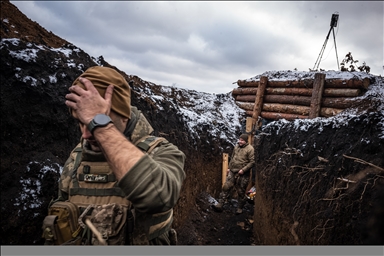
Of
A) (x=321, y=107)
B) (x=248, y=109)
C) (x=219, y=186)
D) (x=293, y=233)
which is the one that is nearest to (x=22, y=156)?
(x=293, y=233)

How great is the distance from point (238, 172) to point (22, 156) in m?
6.14

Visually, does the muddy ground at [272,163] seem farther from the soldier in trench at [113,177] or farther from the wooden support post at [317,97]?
the wooden support post at [317,97]

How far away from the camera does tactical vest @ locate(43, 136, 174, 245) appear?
157 cm

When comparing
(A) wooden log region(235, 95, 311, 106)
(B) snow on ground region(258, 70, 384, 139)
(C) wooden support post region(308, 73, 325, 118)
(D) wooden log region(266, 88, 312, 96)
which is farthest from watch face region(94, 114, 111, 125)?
(D) wooden log region(266, 88, 312, 96)

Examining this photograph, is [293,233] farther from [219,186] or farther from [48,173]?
[219,186]

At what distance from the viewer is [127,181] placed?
4.11ft

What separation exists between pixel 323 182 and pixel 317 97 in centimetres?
683

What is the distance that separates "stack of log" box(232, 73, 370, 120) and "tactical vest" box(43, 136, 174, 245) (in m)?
8.71

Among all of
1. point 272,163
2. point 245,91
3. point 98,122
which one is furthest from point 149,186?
point 245,91

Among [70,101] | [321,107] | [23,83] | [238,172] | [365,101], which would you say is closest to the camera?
[70,101]

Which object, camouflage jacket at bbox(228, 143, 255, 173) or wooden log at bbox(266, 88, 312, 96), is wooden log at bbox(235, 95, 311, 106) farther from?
camouflage jacket at bbox(228, 143, 255, 173)

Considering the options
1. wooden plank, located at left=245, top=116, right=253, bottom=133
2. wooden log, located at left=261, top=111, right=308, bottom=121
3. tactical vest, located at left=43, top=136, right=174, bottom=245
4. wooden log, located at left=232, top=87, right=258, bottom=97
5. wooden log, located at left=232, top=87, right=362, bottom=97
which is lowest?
tactical vest, located at left=43, top=136, right=174, bottom=245

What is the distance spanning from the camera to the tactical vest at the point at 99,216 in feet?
5.16

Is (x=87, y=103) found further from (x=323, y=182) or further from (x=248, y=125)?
(x=248, y=125)
